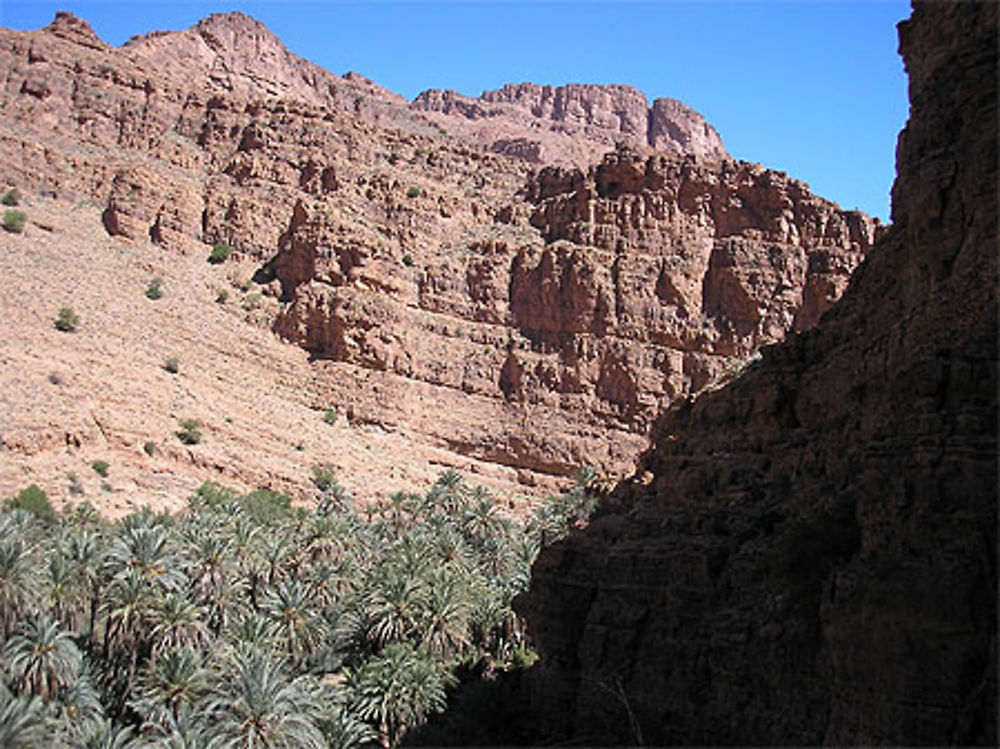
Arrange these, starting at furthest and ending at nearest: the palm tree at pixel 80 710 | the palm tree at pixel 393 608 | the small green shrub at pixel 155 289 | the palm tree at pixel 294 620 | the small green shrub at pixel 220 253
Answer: the small green shrub at pixel 220 253, the small green shrub at pixel 155 289, the palm tree at pixel 393 608, the palm tree at pixel 294 620, the palm tree at pixel 80 710

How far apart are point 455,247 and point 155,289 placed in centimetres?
2705

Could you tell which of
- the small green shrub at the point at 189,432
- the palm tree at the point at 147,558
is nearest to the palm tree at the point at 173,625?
the palm tree at the point at 147,558

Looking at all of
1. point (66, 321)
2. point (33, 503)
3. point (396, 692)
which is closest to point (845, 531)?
point (396, 692)

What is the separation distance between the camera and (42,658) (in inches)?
992

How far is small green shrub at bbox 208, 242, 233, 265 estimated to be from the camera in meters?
76.4

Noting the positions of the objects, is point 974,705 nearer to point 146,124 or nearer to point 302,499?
point 302,499

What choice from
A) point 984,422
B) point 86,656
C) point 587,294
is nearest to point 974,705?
point 984,422

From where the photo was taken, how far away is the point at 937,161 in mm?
17641

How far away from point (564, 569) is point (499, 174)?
2926 inches

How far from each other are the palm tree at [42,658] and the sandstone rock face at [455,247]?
1743 inches

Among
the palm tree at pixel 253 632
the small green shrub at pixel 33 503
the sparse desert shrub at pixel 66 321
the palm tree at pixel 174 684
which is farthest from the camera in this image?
the sparse desert shrub at pixel 66 321

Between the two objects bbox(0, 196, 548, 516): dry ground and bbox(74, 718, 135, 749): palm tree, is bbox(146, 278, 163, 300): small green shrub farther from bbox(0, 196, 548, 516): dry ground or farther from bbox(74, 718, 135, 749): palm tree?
bbox(74, 718, 135, 749): palm tree

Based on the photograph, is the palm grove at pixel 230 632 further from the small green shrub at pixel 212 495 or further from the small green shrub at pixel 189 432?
the small green shrub at pixel 189 432

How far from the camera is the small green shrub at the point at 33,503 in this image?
4200 cm
